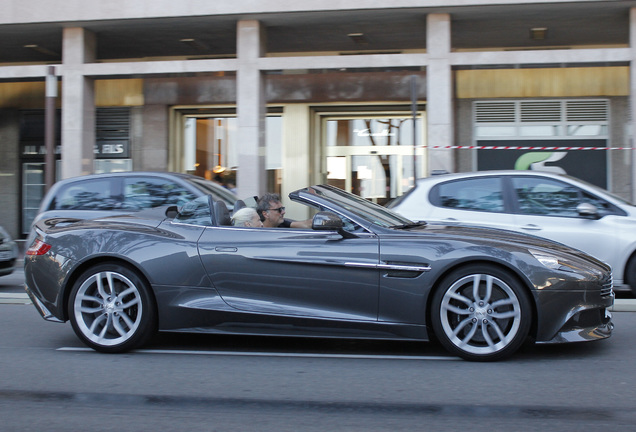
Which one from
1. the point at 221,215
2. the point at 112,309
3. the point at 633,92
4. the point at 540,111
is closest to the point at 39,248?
the point at 112,309

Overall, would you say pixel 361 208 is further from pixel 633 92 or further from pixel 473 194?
pixel 633 92

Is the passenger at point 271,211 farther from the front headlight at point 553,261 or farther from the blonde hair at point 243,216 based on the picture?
the front headlight at point 553,261

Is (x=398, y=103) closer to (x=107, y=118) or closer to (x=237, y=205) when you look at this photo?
(x=107, y=118)

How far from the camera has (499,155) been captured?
689 inches

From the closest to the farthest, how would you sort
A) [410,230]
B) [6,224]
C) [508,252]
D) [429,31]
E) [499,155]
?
[508,252]
[410,230]
[429,31]
[499,155]
[6,224]

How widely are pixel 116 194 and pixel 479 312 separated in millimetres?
5786

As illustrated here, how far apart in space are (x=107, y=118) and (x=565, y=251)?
1608 centimetres

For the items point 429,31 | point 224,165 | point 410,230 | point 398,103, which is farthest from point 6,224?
point 410,230

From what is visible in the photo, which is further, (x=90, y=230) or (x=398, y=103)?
(x=398, y=103)

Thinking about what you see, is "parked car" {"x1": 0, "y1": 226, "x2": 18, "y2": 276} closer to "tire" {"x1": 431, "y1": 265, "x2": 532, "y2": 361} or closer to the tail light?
the tail light

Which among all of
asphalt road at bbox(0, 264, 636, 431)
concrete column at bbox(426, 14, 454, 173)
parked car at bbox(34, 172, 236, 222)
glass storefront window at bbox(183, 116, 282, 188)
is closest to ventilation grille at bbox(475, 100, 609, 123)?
concrete column at bbox(426, 14, 454, 173)

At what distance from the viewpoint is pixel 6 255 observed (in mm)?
10578

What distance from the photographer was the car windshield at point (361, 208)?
19.0ft

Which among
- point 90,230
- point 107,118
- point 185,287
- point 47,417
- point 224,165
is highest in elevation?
point 107,118
